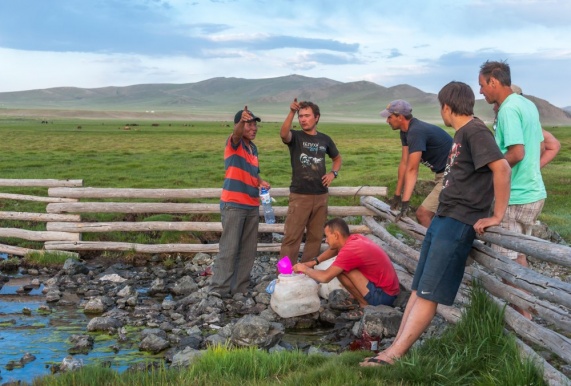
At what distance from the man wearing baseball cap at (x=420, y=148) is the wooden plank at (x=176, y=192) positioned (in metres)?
2.77

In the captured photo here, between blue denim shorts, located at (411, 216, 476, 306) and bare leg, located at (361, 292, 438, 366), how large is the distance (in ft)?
0.29

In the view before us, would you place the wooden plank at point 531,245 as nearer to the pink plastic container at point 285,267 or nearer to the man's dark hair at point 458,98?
the man's dark hair at point 458,98

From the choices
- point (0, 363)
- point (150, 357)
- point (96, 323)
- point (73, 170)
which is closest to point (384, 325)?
point (150, 357)

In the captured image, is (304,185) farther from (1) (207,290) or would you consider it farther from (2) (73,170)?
(2) (73,170)

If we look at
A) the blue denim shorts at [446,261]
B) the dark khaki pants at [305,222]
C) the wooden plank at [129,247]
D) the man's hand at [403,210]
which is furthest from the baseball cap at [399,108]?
the wooden plank at [129,247]

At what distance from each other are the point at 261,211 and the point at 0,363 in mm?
5255

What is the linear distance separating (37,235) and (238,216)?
4.52 m

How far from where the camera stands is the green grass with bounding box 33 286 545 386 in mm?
4918

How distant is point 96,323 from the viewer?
7539mm

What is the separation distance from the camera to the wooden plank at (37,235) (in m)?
11.3

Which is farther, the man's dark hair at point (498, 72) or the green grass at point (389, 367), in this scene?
the man's dark hair at point (498, 72)

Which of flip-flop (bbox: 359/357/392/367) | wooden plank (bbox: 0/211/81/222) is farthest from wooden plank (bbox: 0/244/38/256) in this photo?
flip-flop (bbox: 359/357/392/367)

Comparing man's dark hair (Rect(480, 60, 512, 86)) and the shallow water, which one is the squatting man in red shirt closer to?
the shallow water

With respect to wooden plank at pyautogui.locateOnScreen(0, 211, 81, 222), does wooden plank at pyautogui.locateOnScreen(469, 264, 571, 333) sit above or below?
above
